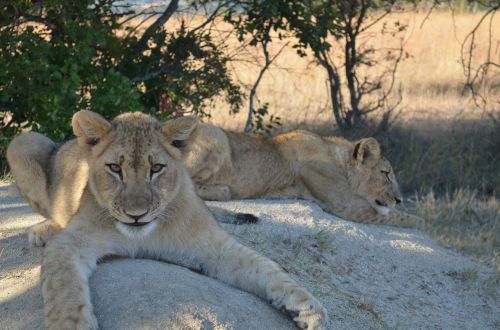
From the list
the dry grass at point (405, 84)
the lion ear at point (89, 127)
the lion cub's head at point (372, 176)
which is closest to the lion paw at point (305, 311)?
the lion ear at point (89, 127)

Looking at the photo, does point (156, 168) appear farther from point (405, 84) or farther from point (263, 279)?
point (405, 84)

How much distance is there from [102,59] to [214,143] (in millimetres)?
2219

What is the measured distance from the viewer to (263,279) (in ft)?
14.5

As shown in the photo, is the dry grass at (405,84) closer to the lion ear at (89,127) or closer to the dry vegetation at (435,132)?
the dry vegetation at (435,132)

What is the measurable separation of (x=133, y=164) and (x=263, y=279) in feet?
2.80

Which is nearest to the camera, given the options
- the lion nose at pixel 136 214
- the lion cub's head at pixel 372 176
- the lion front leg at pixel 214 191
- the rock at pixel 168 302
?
the rock at pixel 168 302

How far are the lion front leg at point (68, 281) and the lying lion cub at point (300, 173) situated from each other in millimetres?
3075

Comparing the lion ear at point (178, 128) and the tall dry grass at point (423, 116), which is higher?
the lion ear at point (178, 128)

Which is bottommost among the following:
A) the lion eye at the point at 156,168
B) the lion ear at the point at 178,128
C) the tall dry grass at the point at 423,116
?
the tall dry grass at the point at 423,116

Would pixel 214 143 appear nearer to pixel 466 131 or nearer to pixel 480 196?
pixel 480 196

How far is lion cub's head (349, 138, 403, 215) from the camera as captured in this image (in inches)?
310

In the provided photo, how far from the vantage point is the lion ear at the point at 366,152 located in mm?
7953

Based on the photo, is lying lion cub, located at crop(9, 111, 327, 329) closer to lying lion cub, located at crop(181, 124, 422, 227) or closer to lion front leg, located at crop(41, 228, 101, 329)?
lion front leg, located at crop(41, 228, 101, 329)

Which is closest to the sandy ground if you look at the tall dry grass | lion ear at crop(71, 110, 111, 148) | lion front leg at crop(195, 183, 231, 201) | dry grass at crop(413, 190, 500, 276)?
lion front leg at crop(195, 183, 231, 201)
